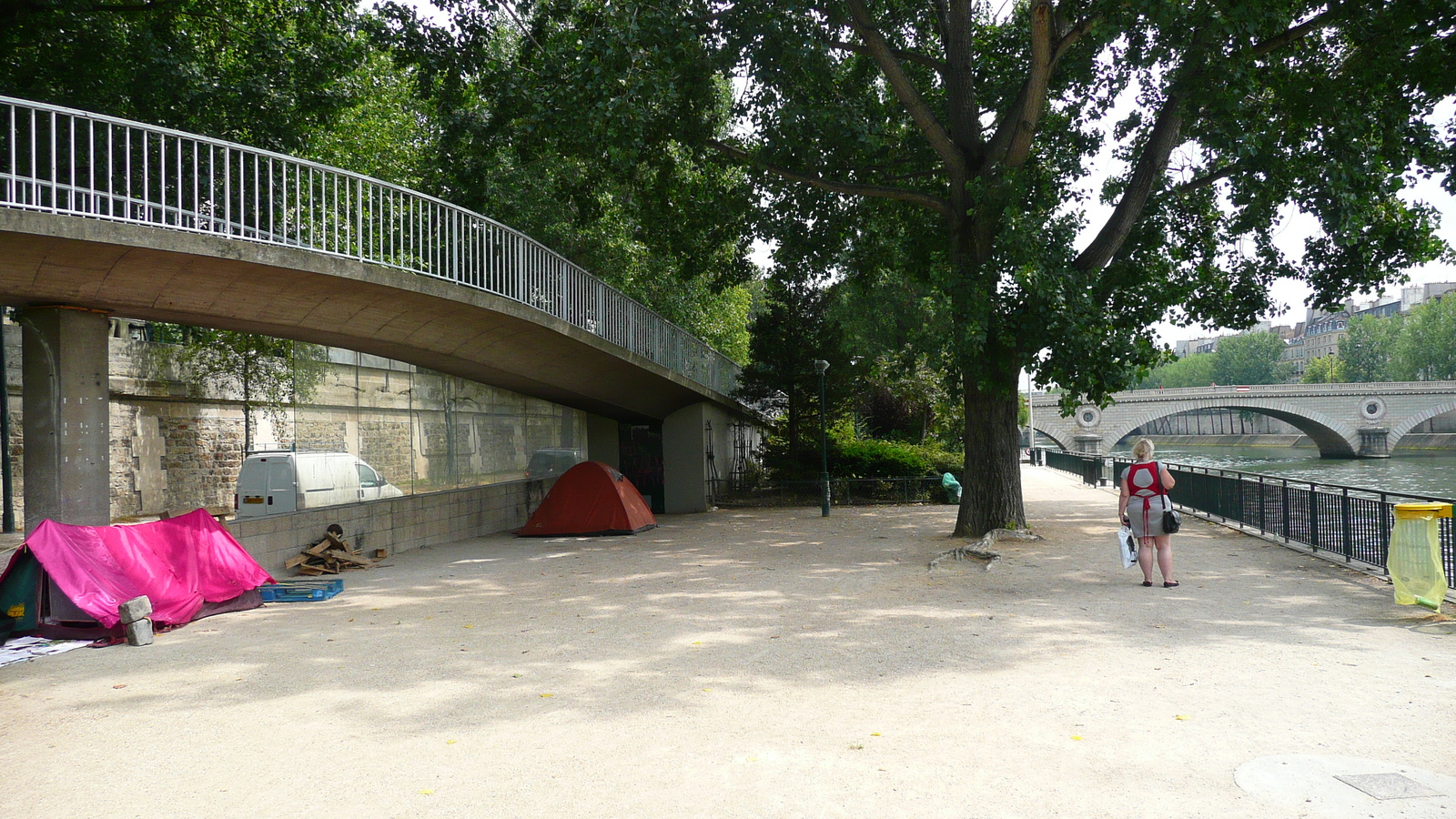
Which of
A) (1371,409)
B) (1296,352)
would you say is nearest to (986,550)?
(1371,409)

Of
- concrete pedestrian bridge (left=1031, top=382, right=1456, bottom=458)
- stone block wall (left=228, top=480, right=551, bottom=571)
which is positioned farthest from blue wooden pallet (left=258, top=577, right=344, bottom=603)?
concrete pedestrian bridge (left=1031, top=382, right=1456, bottom=458)

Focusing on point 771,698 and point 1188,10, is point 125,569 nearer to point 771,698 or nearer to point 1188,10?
point 771,698

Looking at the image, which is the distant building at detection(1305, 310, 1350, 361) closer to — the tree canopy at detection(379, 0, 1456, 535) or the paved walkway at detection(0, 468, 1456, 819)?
the tree canopy at detection(379, 0, 1456, 535)

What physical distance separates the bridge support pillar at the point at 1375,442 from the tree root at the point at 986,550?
174 ft

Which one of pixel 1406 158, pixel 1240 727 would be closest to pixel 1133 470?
pixel 1240 727

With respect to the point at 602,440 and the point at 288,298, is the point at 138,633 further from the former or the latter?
the point at 602,440

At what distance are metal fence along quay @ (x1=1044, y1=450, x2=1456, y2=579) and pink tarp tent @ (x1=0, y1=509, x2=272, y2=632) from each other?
11.8m

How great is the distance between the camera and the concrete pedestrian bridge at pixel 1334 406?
54.9m

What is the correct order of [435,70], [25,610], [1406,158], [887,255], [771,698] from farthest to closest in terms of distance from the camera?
[887,255]
[435,70]
[1406,158]
[25,610]
[771,698]

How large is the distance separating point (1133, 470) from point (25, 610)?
1072 centimetres

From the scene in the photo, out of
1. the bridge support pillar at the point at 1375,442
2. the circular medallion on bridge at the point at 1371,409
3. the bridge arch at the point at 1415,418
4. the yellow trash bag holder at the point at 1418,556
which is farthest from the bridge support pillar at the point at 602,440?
the bridge arch at the point at 1415,418

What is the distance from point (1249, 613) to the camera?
835 centimetres

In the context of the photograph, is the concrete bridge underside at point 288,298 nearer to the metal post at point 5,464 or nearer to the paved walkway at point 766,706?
the metal post at point 5,464

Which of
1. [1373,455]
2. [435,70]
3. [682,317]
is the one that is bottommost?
[1373,455]
